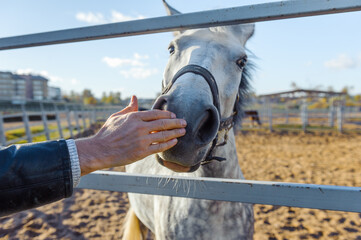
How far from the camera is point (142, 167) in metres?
2.60

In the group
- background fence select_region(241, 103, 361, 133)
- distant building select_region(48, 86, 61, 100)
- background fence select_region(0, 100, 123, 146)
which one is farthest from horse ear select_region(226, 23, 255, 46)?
distant building select_region(48, 86, 61, 100)

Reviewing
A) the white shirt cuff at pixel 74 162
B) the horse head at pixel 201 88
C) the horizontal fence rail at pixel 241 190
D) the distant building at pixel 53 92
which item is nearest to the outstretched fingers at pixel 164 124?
the horse head at pixel 201 88

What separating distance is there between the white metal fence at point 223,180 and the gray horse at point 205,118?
5.8 inches

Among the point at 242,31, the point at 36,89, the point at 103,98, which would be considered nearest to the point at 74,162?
the point at 242,31

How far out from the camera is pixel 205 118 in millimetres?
1056

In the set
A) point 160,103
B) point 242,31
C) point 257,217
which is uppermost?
point 242,31

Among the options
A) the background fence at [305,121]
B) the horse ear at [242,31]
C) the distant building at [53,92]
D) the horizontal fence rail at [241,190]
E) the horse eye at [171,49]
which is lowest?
the background fence at [305,121]

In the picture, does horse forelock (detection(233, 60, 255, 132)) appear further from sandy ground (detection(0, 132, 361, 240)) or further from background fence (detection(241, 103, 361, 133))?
background fence (detection(241, 103, 361, 133))

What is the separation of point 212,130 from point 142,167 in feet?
5.62

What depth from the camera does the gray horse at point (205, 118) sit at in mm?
1043

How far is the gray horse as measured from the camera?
1043 mm

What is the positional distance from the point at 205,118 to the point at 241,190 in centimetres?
39

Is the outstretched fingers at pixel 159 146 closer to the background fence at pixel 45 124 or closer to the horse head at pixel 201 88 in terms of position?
the horse head at pixel 201 88

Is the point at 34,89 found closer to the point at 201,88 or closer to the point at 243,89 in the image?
the point at 243,89
